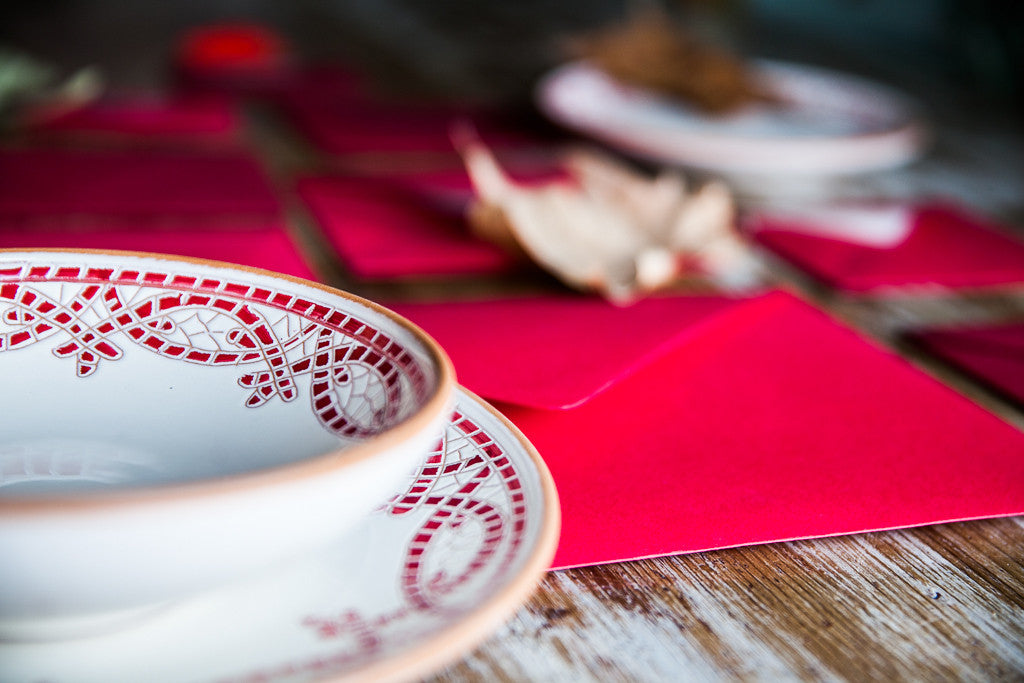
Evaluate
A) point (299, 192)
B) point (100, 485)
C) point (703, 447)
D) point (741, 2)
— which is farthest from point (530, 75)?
point (100, 485)

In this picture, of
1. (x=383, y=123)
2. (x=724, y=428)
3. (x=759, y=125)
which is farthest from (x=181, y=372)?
(x=759, y=125)

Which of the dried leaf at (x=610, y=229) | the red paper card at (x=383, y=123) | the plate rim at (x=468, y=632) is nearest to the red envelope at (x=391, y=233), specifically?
the dried leaf at (x=610, y=229)

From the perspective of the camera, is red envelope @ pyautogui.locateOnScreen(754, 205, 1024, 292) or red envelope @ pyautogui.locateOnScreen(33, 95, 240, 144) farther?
red envelope @ pyautogui.locateOnScreen(33, 95, 240, 144)

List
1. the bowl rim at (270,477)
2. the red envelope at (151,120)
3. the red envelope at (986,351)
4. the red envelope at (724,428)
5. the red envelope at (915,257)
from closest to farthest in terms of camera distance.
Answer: the bowl rim at (270,477) < the red envelope at (724,428) < the red envelope at (986,351) < the red envelope at (915,257) < the red envelope at (151,120)

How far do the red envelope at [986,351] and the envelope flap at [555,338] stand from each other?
11 cm

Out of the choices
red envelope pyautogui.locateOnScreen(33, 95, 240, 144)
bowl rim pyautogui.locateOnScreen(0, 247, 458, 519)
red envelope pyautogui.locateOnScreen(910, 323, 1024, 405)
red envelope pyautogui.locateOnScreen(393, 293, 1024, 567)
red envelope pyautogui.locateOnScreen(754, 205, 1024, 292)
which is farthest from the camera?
red envelope pyautogui.locateOnScreen(33, 95, 240, 144)

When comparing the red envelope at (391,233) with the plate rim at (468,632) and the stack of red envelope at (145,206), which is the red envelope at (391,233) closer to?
the stack of red envelope at (145,206)

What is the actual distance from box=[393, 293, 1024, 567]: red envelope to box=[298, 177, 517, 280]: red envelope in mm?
73

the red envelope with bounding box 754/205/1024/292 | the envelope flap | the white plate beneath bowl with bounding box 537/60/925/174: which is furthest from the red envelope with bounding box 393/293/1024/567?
the white plate beneath bowl with bounding box 537/60/925/174

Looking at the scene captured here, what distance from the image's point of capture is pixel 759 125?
3.08ft

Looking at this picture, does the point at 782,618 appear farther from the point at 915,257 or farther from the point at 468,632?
the point at 915,257

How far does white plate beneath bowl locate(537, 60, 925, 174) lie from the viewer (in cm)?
78

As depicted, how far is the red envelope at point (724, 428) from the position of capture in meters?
0.33

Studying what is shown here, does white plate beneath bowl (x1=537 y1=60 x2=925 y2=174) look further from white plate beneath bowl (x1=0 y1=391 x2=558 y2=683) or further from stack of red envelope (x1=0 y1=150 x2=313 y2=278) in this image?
white plate beneath bowl (x1=0 y1=391 x2=558 y2=683)
